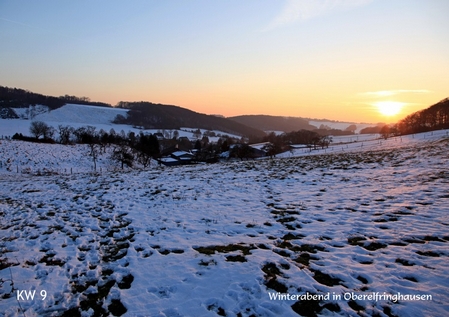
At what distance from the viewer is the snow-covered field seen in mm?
4676

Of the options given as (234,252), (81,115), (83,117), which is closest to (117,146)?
(234,252)

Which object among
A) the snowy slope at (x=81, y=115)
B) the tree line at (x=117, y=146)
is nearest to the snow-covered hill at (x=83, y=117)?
the snowy slope at (x=81, y=115)

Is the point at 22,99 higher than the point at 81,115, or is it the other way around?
the point at 22,99

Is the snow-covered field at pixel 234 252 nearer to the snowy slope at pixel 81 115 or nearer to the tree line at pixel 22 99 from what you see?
the snowy slope at pixel 81 115

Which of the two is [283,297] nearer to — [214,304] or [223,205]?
[214,304]

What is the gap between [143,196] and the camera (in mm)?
13938

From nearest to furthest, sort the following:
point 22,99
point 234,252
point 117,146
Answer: point 234,252
point 117,146
point 22,99

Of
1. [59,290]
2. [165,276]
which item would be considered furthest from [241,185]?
[59,290]

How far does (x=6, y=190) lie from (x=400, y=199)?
82.5 feet

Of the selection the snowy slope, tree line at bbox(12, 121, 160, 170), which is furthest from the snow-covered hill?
tree line at bbox(12, 121, 160, 170)

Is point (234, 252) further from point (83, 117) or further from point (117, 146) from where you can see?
point (83, 117)

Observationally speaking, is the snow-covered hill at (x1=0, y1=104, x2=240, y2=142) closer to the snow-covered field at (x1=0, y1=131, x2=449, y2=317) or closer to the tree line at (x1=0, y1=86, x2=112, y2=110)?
the tree line at (x1=0, y1=86, x2=112, y2=110)

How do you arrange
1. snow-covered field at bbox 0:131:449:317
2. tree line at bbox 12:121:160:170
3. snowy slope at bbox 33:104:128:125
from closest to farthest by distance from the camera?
snow-covered field at bbox 0:131:449:317 → tree line at bbox 12:121:160:170 → snowy slope at bbox 33:104:128:125

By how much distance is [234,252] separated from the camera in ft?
22.1
